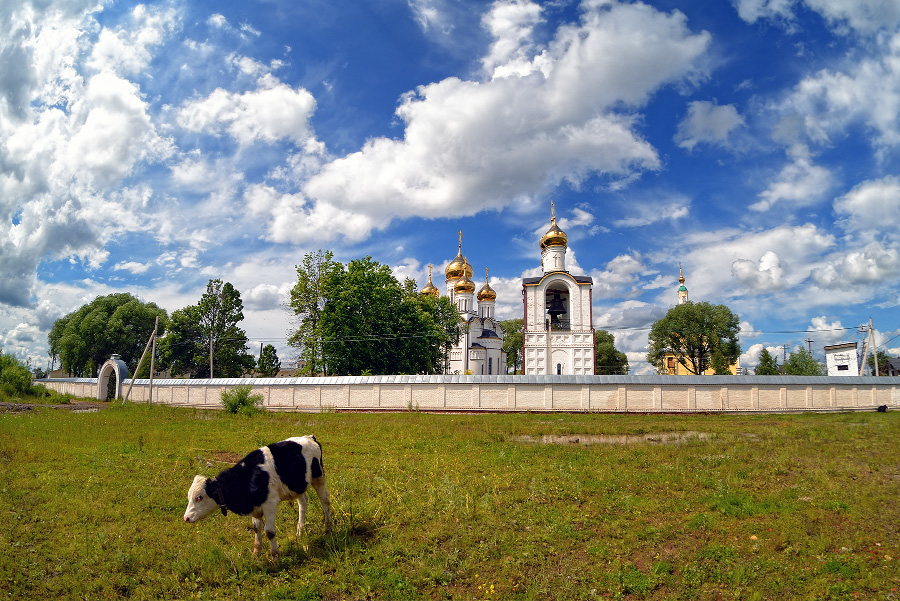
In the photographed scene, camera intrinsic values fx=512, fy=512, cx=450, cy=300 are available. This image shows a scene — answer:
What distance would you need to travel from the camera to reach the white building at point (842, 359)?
55.4 metres

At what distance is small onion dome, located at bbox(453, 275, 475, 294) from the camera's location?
7225 centimetres

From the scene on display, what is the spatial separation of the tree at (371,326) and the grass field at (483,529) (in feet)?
85.9

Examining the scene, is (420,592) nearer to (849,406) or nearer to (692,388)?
(692,388)

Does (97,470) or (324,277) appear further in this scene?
(324,277)

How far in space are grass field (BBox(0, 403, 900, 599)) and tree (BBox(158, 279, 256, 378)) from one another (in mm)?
43236

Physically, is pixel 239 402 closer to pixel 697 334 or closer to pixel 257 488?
pixel 257 488

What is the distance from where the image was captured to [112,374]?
43.2 meters

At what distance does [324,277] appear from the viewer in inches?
1754

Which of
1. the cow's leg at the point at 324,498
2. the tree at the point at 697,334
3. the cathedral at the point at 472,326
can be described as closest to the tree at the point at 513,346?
the cathedral at the point at 472,326

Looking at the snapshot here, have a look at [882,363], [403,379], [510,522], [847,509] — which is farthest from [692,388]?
[882,363]

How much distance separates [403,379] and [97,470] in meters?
22.3

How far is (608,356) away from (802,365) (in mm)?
26793

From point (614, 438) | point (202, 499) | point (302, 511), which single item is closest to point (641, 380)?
point (614, 438)

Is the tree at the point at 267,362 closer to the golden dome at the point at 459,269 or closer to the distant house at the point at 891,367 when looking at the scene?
the golden dome at the point at 459,269
